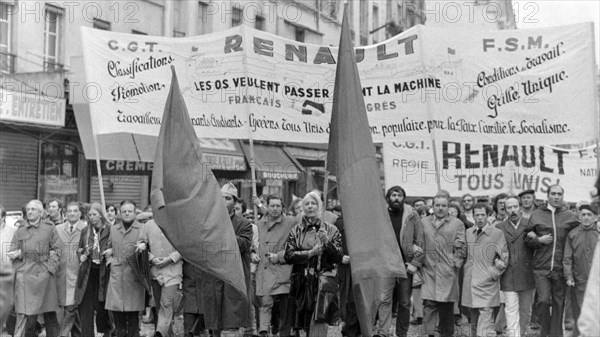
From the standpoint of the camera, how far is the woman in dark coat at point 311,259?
10.6 meters

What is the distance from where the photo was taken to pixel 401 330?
1170 cm

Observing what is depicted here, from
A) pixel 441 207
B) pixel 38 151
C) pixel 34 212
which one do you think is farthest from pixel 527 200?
pixel 38 151

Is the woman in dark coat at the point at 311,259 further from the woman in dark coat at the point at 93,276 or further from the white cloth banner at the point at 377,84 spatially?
the white cloth banner at the point at 377,84

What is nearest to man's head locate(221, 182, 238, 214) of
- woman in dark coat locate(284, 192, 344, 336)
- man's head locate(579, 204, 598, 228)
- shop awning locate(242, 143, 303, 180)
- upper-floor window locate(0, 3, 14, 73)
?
woman in dark coat locate(284, 192, 344, 336)

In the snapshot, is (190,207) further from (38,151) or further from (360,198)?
(38,151)

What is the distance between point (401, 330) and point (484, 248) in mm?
1408

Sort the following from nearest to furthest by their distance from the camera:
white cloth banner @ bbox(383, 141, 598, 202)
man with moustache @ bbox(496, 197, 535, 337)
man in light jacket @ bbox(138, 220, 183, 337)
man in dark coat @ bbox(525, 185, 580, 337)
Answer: man in light jacket @ bbox(138, 220, 183, 337)
man with moustache @ bbox(496, 197, 535, 337)
man in dark coat @ bbox(525, 185, 580, 337)
white cloth banner @ bbox(383, 141, 598, 202)

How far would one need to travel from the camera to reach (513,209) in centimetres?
1205

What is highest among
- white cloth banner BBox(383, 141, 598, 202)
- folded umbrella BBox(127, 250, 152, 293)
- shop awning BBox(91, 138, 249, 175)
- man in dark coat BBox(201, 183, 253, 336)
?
shop awning BBox(91, 138, 249, 175)

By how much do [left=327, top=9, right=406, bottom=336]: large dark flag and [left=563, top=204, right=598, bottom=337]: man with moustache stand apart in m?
3.66

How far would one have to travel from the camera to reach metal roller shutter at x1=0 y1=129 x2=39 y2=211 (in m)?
21.0

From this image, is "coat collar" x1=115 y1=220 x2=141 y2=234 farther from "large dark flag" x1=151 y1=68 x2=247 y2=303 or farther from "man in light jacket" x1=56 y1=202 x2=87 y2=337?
"large dark flag" x1=151 y1=68 x2=247 y2=303

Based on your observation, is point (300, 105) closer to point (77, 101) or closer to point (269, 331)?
point (269, 331)

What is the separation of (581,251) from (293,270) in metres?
3.48
